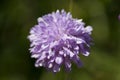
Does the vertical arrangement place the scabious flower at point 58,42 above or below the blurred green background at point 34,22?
below

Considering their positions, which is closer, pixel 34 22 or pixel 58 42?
pixel 58 42

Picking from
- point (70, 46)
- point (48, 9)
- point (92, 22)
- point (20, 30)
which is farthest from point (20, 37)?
point (70, 46)

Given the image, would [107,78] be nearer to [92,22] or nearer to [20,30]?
[92,22]

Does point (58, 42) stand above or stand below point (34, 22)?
below

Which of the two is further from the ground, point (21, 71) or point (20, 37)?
point (20, 37)
